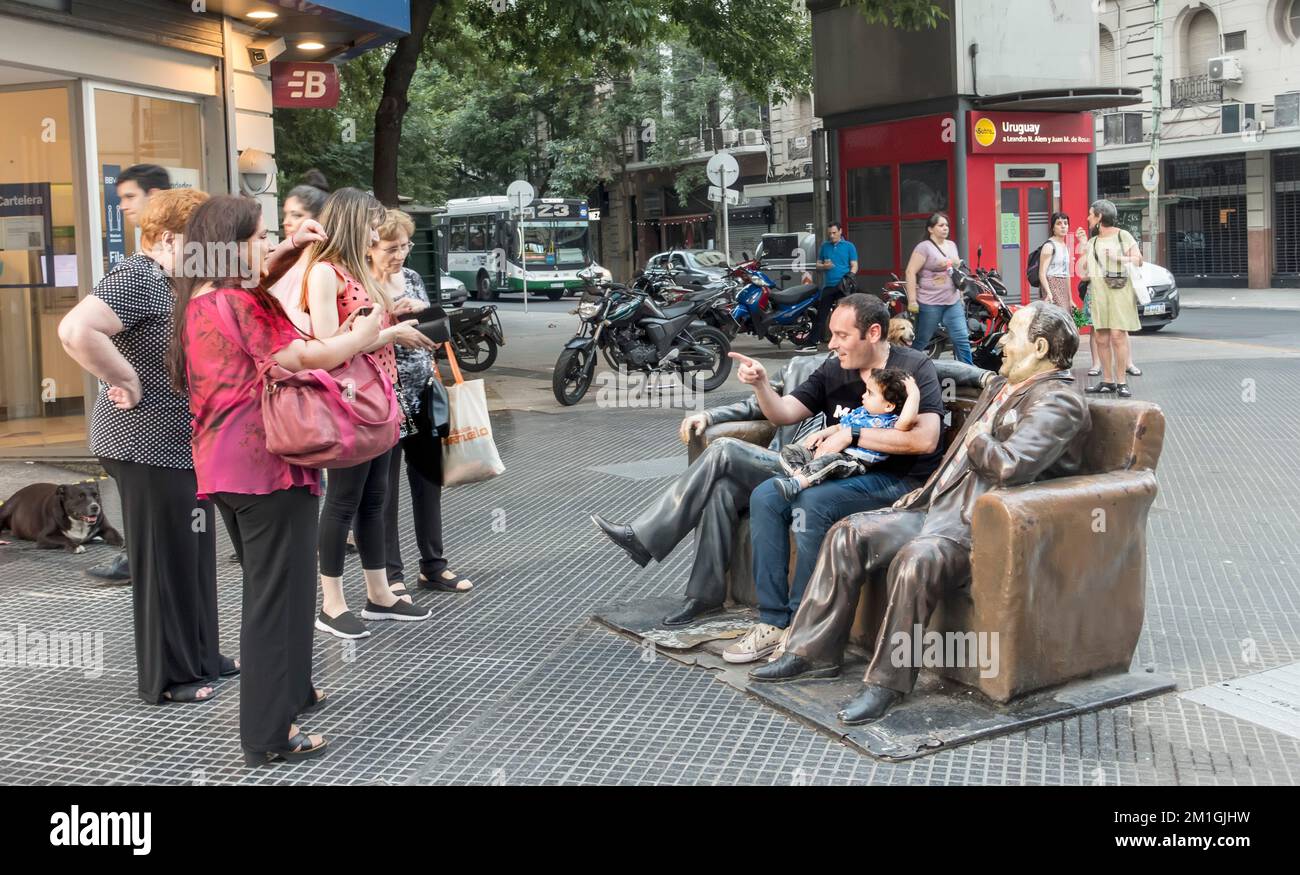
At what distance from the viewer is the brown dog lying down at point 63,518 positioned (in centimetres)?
736

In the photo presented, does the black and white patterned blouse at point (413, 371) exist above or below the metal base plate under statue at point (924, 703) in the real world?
above

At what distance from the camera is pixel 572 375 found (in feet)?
44.1

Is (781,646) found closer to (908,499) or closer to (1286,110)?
(908,499)

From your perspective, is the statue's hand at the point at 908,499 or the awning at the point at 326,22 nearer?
the statue's hand at the point at 908,499

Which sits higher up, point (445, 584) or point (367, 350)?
point (367, 350)

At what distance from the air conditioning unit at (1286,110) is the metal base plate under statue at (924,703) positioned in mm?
29824

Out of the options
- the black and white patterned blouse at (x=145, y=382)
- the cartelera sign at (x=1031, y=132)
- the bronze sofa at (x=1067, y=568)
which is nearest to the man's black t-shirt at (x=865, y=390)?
the bronze sofa at (x=1067, y=568)

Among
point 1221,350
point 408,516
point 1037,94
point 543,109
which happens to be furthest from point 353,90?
point 543,109

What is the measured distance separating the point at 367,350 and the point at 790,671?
69.7 inches

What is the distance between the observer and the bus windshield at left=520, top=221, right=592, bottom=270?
39312 mm

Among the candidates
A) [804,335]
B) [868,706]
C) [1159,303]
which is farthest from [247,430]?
[1159,303]

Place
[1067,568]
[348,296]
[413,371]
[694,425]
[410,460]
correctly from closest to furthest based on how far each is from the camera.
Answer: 1. [1067,568]
2. [348,296]
3. [694,425]
4. [413,371]
5. [410,460]

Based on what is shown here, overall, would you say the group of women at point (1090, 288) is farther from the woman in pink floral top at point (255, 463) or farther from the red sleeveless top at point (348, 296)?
the woman in pink floral top at point (255, 463)

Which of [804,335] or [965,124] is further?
[965,124]
